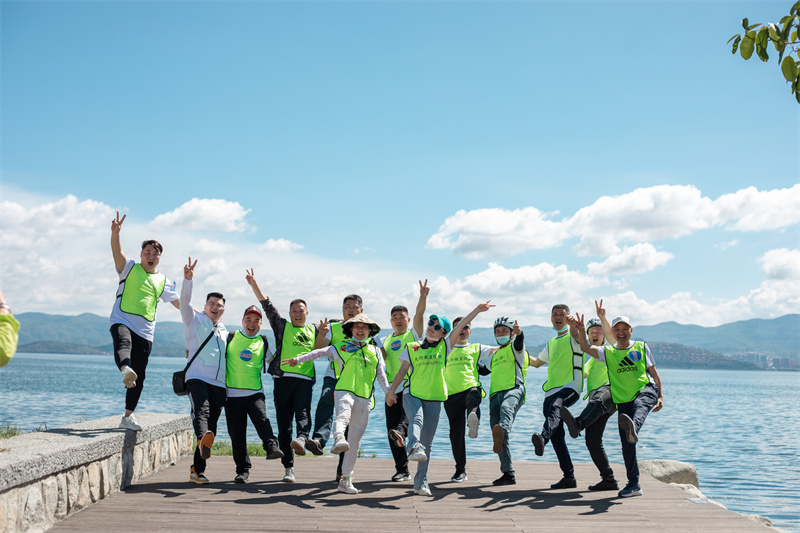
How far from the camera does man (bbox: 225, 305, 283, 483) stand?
7.51 m

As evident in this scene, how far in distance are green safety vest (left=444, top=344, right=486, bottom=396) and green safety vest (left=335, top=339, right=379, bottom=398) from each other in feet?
3.10

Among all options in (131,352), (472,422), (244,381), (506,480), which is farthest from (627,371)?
(131,352)

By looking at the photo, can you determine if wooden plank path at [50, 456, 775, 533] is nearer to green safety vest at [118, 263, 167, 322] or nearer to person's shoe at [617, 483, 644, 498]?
person's shoe at [617, 483, 644, 498]

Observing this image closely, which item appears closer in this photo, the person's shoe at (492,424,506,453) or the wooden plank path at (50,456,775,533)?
the wooden plank path at (50,456,775,533)

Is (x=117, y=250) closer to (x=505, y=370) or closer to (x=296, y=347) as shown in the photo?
(x=296, y=347)

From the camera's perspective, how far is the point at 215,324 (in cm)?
765

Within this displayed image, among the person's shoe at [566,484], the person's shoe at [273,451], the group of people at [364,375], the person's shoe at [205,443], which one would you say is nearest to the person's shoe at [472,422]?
the group of people at [364,375]

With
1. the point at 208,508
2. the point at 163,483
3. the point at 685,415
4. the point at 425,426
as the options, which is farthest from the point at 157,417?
the point at 685,415

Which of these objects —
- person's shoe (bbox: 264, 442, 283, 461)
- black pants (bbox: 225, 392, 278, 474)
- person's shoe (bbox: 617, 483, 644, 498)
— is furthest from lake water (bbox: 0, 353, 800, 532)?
person's shoe (bbox: 264, 442, 283, 461)

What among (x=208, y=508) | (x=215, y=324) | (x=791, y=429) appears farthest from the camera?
(x=791, y=429)

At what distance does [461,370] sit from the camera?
25.4 ft

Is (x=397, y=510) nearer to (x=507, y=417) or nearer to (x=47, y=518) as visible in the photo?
(x=507, y=417)

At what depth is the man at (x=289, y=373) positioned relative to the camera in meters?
7.60

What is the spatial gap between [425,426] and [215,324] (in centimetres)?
278
